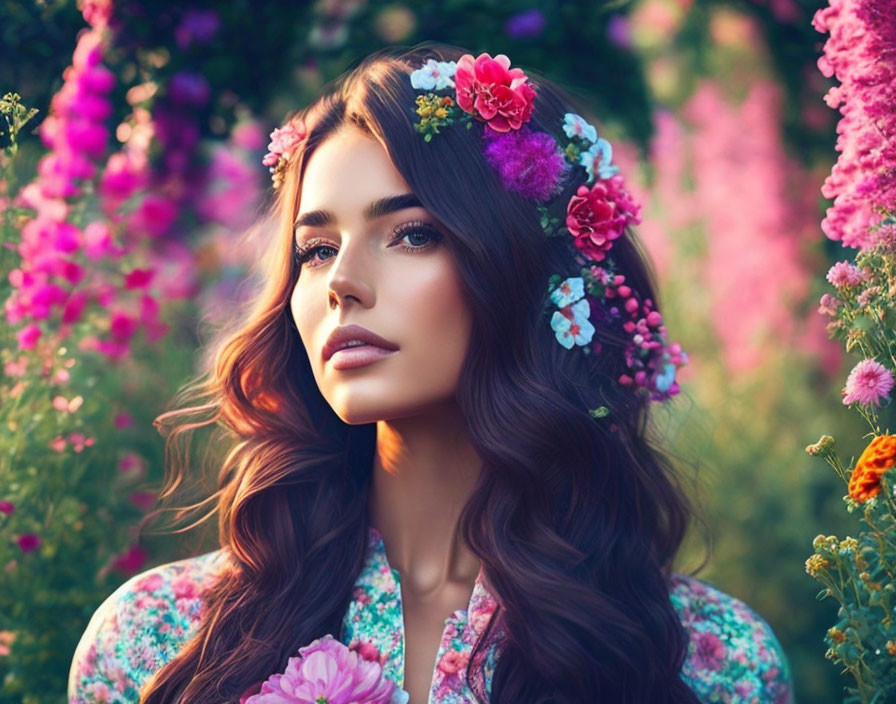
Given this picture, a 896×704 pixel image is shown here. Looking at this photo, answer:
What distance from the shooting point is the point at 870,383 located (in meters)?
1.83

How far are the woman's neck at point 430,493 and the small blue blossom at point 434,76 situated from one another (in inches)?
24.6

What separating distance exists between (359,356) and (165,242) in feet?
6.58

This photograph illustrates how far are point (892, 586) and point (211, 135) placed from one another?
7.24 ft

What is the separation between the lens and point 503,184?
223 cm

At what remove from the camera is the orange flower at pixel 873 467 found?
170 centimetres

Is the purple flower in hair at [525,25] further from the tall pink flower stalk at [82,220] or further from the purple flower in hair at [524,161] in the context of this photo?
the tall pink flower stalk at [82,220]

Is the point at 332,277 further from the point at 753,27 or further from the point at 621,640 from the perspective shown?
the point at 753,27

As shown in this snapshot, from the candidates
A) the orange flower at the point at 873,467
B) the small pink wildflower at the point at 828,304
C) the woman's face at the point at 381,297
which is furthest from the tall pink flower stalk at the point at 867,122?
the woman's face at the point at 381,297

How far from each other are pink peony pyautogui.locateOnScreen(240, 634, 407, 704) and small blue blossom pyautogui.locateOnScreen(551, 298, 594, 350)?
2.35ft

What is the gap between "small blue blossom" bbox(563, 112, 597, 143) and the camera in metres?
2.38

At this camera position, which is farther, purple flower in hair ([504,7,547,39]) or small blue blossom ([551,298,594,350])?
purple flower in hair ([504,7,547,39])

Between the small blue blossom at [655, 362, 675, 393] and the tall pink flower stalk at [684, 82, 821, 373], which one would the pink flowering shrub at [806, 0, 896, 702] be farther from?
the tall pink flower stalk at [684, 82, 821, 373]

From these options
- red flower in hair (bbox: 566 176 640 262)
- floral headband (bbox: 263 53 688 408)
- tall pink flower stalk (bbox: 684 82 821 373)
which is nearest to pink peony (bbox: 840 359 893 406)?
floral headband (bbox: 263 53 688 408)

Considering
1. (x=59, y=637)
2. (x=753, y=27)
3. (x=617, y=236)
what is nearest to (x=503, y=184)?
(x=617, y=236)
